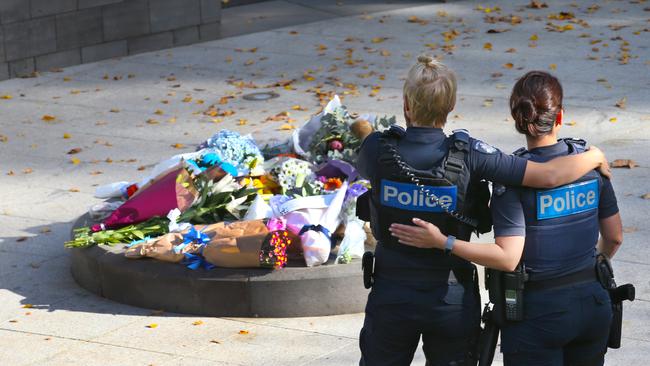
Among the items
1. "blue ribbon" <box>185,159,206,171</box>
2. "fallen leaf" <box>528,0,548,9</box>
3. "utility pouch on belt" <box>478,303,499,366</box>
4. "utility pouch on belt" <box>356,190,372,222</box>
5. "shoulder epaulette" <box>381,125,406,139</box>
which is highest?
"shoulder epaulette" <box>381,125,406,139</box>

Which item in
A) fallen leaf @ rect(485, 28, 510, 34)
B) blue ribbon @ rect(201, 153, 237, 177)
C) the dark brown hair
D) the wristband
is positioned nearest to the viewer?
the dark brown hair

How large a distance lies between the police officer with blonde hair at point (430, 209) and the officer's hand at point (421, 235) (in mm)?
26

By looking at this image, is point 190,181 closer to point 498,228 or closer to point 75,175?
point 75,175

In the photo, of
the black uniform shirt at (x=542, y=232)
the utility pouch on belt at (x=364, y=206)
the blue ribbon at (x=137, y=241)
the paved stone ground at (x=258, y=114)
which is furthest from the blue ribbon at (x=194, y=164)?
the black uniform shirt at (x=542, y=232)

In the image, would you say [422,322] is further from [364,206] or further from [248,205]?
[248,205]

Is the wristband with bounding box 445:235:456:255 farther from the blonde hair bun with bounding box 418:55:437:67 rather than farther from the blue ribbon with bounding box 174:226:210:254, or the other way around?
the blue ribbon with bounding box 174:226:210:254

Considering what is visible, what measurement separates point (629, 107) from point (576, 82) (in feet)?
3.80

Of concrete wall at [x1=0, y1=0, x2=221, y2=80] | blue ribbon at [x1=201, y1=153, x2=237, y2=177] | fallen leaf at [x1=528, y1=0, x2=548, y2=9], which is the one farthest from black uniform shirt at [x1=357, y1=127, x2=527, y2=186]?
fallen leaf at [x1=528, y1=0, x2=548, y2=9]

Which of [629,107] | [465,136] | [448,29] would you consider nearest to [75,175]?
[629,107]

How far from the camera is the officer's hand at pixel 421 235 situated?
391 centimetres

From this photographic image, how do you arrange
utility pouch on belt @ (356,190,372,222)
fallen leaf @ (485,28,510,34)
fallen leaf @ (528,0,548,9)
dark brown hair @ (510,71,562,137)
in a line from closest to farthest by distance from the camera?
dark brown hair @ (510,71,562,137) → utility pouch on belt @ (356,190,372,222) → fallen leaf @ (485,28,510,34) → fallen leaf @ (528,0,548,9)

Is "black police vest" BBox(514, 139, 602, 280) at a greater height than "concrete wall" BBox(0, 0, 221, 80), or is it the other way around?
"black police vest" BBox(514, 139, 602, 280)

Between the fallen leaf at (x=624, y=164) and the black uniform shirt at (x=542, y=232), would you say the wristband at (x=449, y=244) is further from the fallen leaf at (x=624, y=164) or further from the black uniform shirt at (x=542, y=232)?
the fallen leaf at (x=624, y=164)

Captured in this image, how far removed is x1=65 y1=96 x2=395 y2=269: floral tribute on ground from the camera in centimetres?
630
